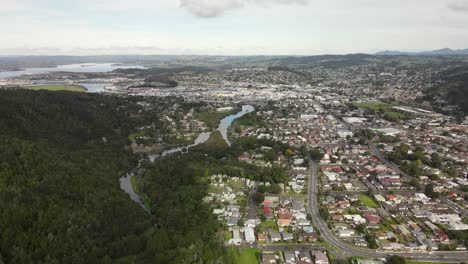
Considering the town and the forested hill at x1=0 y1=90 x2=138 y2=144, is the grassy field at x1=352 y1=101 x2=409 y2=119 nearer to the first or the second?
the town

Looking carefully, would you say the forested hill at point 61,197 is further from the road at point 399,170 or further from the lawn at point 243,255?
the road at point 399,170

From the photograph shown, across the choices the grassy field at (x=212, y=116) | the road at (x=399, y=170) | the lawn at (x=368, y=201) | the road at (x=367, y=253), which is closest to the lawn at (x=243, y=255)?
the road at (x=367, y=253)

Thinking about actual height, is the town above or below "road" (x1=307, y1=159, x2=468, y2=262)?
above

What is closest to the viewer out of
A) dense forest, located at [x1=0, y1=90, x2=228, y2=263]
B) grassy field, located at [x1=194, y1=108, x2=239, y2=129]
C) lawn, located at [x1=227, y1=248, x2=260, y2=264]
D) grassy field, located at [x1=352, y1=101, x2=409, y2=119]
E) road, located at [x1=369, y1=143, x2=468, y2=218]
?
dense forest, located at [x1=0, y1=90, x2=228, y2=263]

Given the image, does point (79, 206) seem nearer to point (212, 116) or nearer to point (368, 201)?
point (368, 201)

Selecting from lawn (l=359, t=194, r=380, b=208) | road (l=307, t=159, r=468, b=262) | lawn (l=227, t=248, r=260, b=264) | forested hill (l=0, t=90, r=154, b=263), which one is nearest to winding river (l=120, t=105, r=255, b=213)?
forested hill (l=0, t=90, r=154, b=263)

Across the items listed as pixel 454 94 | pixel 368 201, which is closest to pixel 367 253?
pixel 368 201

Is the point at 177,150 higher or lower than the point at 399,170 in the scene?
higher
